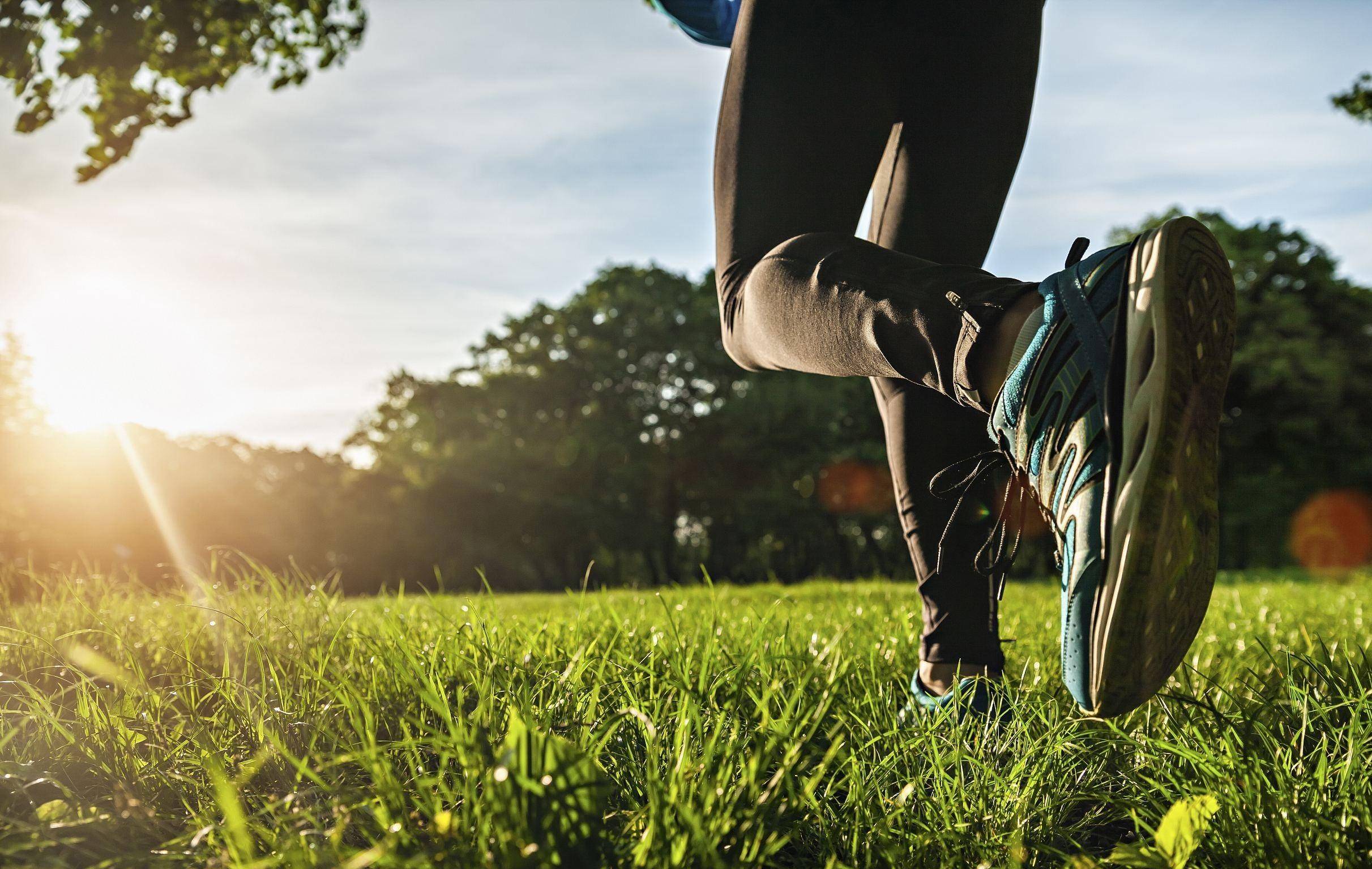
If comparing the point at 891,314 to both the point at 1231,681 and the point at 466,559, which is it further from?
the point at 466,559

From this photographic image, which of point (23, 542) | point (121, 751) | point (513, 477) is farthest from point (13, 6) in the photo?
point (513, 477)

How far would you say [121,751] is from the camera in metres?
1.31

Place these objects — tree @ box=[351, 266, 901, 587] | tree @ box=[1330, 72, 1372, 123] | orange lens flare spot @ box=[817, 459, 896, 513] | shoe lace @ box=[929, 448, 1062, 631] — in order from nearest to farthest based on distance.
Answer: shoe lace @ box=[929, 448, 1062, 631] < tree @ box=[1330, 72, 1372, 123] < tree @ box=[351, 266, 901, 587] < orange lens flare spot @ box=[817, 459, 896, 513]

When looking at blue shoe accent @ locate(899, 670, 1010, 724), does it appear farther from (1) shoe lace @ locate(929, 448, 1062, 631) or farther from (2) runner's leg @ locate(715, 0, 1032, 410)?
(2) runner's leg @ locate(715, 0, 1032, 410)

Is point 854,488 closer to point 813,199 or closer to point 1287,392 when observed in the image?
point 1287,392

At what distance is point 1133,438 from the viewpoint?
994 millimetres

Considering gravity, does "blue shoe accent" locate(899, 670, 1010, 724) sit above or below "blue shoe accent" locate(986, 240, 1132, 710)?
below

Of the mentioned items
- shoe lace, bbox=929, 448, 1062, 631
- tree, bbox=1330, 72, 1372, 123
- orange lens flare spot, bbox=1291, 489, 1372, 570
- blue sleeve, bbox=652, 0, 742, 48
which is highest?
tree, bbox=1330, 72, 1372, 123

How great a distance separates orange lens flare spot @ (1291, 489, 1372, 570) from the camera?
25781mm

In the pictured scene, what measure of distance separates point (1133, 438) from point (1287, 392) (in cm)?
3067

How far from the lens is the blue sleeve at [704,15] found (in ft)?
6.28

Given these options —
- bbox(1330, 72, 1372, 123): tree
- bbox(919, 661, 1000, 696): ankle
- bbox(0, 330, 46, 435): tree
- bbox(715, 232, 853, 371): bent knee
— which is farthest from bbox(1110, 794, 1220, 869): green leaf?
bbox(0, 330, 46, 435): tree

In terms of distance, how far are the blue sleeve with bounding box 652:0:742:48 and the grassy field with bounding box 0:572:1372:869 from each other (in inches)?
52.2

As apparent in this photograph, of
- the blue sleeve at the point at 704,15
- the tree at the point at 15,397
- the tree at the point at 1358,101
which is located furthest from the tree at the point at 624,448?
the blue sleeve at the point at 704,15
